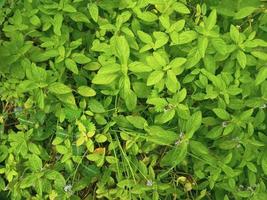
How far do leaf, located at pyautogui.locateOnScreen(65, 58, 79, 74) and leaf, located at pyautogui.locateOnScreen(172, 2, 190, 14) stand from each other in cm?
44

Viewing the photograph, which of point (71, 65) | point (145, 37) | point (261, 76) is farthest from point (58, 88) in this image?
point (261, 76)

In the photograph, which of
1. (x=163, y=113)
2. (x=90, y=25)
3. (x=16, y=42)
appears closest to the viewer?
(x=163, y=113)

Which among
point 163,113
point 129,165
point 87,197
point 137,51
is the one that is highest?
point 137,51

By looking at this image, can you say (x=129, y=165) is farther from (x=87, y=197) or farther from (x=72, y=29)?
(x=72, y=29)

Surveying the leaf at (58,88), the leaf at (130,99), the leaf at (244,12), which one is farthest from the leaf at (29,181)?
the leaf at (244,12)

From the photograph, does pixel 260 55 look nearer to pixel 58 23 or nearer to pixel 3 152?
pixel 58 23

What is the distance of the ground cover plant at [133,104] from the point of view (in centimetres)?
176

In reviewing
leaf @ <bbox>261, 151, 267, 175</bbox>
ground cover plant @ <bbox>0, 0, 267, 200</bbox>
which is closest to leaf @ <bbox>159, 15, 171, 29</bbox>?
ground cover plant @ <bbox>0, 0, 267, 200</bbox>

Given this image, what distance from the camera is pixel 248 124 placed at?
1772mm

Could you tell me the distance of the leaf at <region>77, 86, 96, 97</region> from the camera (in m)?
1.83

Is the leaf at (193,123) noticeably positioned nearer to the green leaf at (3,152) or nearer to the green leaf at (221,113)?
the green leaf at (221,113)

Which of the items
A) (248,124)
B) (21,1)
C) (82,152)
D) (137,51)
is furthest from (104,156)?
(21,1)

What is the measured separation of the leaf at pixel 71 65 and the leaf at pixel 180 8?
0.44m

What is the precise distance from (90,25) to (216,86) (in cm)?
58
